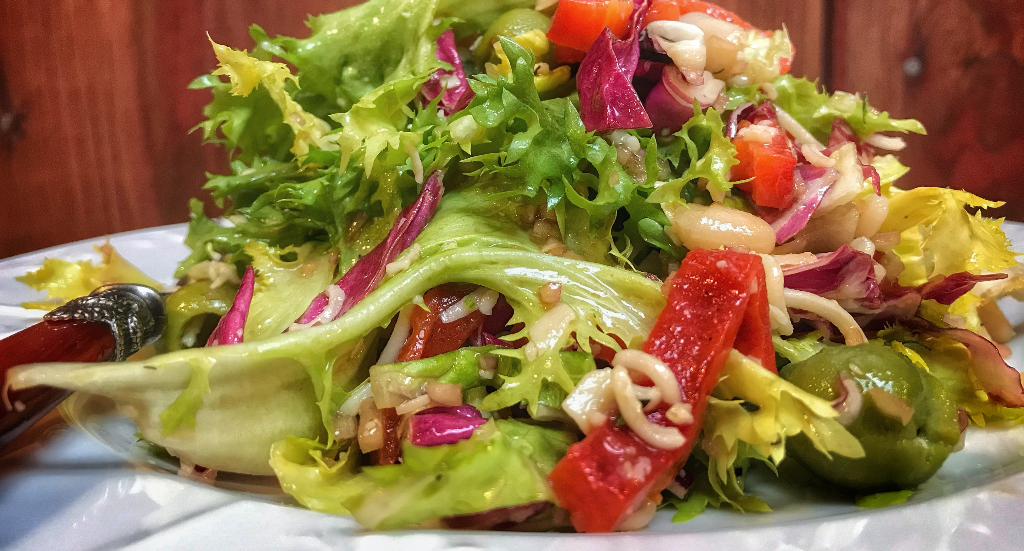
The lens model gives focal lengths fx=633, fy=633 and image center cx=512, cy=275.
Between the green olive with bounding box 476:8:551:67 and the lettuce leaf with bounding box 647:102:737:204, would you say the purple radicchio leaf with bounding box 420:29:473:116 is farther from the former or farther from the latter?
the lettuce leaf with bounding box 647:102:737:204

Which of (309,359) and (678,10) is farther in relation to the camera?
(678,10)

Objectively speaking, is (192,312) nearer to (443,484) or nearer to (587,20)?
(443,484)

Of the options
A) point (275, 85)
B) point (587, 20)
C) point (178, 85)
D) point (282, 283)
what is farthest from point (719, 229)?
point (178, 85)

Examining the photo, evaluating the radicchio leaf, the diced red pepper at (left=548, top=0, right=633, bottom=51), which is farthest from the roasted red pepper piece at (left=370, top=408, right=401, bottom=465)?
the radicchio leaf

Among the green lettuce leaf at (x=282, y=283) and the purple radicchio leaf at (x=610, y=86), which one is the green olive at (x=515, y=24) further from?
the green lettuce leaf at (x=282, y=283)

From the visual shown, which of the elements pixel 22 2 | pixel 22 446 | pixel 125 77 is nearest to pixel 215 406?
pixel 22 446

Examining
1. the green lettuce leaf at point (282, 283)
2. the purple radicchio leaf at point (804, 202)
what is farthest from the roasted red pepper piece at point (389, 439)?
the purple radicchio leaf at point (804, 202)
